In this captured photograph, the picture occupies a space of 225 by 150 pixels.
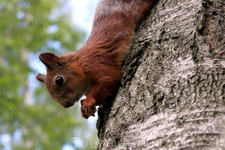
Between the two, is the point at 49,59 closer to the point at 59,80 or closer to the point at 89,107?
the point at 59,80

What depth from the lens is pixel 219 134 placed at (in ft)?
3.97

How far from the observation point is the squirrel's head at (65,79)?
7.59ft

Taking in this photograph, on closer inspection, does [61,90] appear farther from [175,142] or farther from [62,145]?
[62,145]

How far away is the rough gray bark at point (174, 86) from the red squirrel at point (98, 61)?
0.13m

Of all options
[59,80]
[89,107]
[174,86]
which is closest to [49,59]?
[59,80]

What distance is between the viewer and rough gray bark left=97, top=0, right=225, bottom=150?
131 cm

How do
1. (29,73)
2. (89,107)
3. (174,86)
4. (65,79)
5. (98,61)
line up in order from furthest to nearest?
(29,73) < (65,79) < (98,61) < (89,107) < (174,86)

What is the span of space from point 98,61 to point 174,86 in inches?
34.1

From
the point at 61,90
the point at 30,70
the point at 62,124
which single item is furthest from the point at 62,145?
the point at 61,90

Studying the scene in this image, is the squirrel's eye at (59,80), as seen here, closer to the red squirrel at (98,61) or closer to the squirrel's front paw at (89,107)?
the red squirrel at (98,61)

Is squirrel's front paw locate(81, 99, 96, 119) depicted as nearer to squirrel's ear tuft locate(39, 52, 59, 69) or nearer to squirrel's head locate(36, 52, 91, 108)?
squirrel's head locate(36, 52, 91, 108)

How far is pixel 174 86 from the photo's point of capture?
153 centimetres

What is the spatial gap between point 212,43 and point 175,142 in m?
0.71

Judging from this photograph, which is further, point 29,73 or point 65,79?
point 29,73
